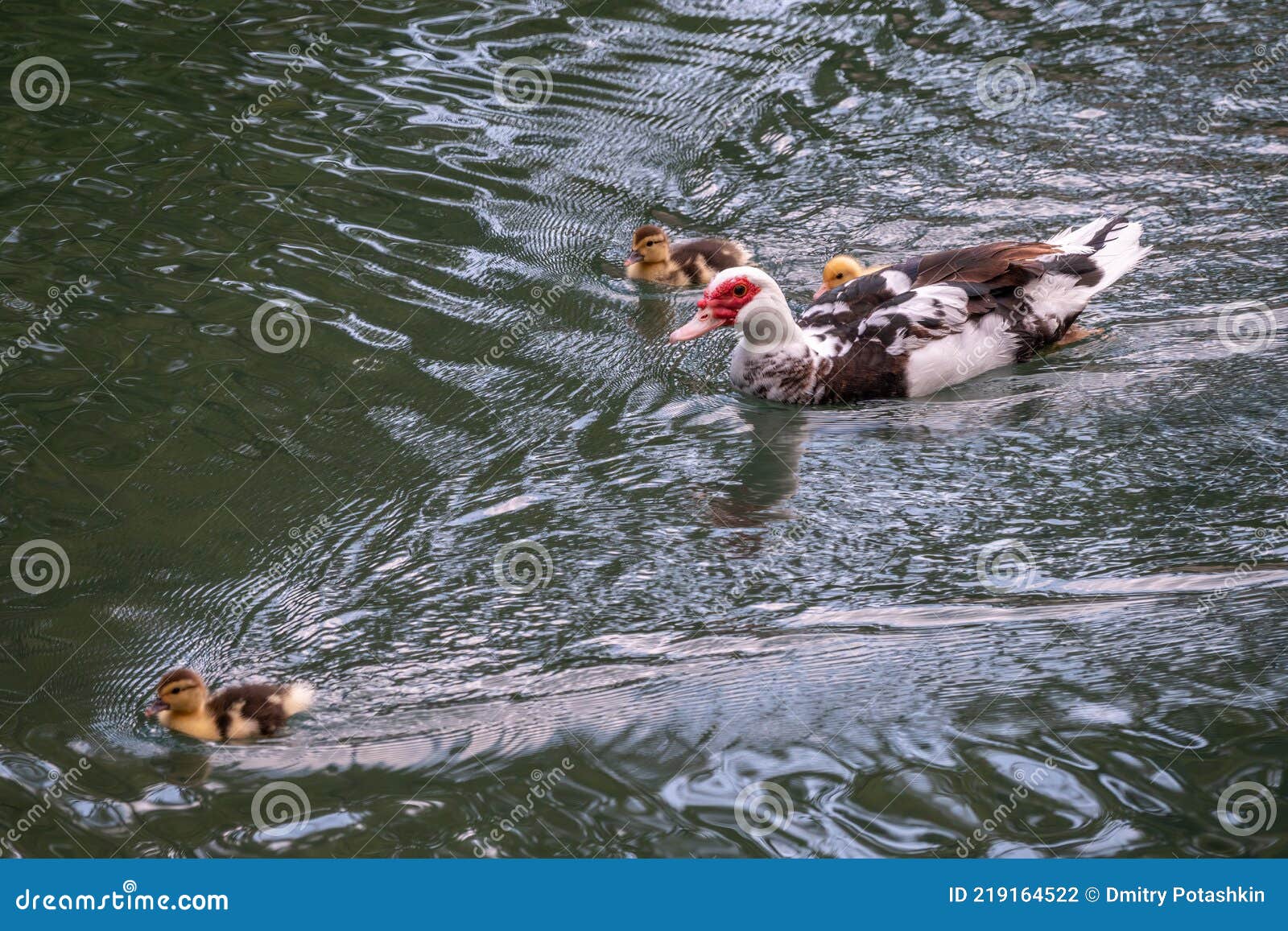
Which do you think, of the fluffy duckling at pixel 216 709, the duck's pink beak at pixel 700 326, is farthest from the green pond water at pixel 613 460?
the duck's pink beak at pixel 700 326

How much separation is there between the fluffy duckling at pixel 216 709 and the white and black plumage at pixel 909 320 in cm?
288

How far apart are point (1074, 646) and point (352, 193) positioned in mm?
5527

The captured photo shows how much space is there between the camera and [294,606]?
485 cm

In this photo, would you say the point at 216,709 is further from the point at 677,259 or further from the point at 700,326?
the point at 677,259

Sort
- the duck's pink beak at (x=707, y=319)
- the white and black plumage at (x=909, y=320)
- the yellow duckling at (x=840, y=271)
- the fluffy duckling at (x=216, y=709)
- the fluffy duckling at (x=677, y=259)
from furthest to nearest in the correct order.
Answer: the fluffy duckling at (x=677, y=259), the yellow duckling at (x=840, y=271), the duck's pink beak at (x=707, y=319), the white and black plumage at (x=909, y=320), the fluffy duckling at (x=216, y=709)

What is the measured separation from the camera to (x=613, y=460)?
19.0 ft

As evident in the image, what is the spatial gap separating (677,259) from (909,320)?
5.65 ft

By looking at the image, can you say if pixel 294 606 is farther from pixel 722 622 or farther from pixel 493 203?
pixel 493 203

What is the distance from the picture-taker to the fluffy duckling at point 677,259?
747 centimetres

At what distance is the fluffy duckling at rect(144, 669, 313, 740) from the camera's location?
4.24 metres

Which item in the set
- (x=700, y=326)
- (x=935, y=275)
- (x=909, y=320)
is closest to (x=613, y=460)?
(x=700, y=326)

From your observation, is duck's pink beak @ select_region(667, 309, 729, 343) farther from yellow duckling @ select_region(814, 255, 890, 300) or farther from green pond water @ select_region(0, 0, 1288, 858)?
yellow duckling @ select_region(814, 255, 890, 300)

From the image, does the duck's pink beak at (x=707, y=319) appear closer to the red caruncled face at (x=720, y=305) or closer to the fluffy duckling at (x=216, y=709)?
the red caruncled face at (x=720, y=305)

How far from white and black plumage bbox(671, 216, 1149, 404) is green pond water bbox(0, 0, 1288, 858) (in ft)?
0.60
